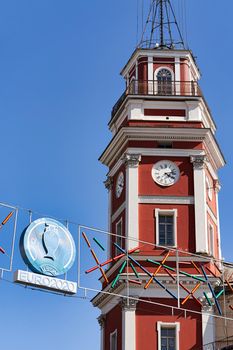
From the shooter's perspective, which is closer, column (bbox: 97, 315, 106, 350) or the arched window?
column (bbox: 97, 315, 106, 350)

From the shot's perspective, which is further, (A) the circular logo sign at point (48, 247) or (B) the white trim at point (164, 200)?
(B) the white trim at point (164, 200)

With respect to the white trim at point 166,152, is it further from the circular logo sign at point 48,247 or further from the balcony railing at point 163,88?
the circular logo sign at point 48,247

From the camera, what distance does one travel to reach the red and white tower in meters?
→ 41.8

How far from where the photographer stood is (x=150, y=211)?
44.1m

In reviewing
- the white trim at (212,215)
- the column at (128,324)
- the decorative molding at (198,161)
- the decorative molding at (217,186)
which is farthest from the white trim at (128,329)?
the decorative molding at (217,186)

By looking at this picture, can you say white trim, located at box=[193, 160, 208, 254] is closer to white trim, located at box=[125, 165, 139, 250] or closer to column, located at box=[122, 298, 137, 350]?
white trim, located at box=[125, 165, 139, 250]

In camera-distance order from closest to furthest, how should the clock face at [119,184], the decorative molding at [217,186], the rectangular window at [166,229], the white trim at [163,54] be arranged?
the rectangular window at [166,229] < the clock face at [119,184] < the decorative molding at [217,186] < the white trim at [163,54]

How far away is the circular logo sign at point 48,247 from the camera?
92.8ft

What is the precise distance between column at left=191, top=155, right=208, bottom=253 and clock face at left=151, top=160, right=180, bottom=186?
0.99 meters

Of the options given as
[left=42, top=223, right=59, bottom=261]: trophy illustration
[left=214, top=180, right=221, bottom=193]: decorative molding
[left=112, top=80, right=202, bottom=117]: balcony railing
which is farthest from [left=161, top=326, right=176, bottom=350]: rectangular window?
[left=42, top=223, right=59, bottom=261]: trophy illustration

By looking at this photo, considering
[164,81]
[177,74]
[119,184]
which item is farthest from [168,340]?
[177,74]

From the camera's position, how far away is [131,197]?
145 ft

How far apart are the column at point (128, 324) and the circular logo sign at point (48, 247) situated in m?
12.5

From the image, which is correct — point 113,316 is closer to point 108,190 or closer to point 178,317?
point 178,317
